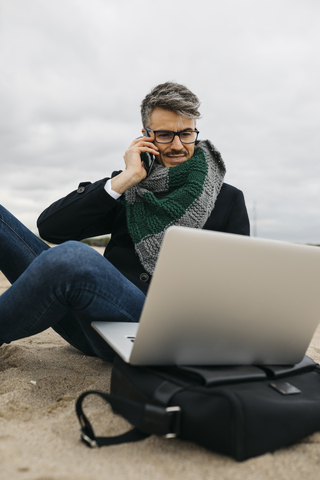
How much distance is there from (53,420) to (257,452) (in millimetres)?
689

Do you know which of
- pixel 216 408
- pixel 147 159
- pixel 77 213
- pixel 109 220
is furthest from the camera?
pixel 109 220

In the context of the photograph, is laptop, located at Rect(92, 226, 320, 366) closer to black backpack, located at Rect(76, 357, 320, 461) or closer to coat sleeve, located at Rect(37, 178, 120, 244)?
black backpack, located at Rect(76, 357, 320, 461)

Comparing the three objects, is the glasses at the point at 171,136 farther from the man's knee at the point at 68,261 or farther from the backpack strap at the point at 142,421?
the backpack strap at the point at 142,421

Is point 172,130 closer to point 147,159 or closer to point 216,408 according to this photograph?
point 147,159

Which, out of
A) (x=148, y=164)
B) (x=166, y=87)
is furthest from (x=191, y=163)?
(x=166, y=87)

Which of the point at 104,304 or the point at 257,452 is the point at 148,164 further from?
the point at 257,452

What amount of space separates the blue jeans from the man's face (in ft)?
3.08

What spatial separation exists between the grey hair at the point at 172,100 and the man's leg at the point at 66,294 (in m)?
1.10

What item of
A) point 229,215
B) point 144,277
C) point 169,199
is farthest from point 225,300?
point 229,215

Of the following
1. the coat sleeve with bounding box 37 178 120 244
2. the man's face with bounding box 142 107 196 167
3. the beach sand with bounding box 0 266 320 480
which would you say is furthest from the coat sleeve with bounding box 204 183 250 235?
the beach sand with bounding box 0 266 320 480

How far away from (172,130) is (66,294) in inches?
48.0

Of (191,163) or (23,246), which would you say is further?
(191,163)

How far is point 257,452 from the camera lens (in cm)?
100

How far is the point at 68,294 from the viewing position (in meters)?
1.43
